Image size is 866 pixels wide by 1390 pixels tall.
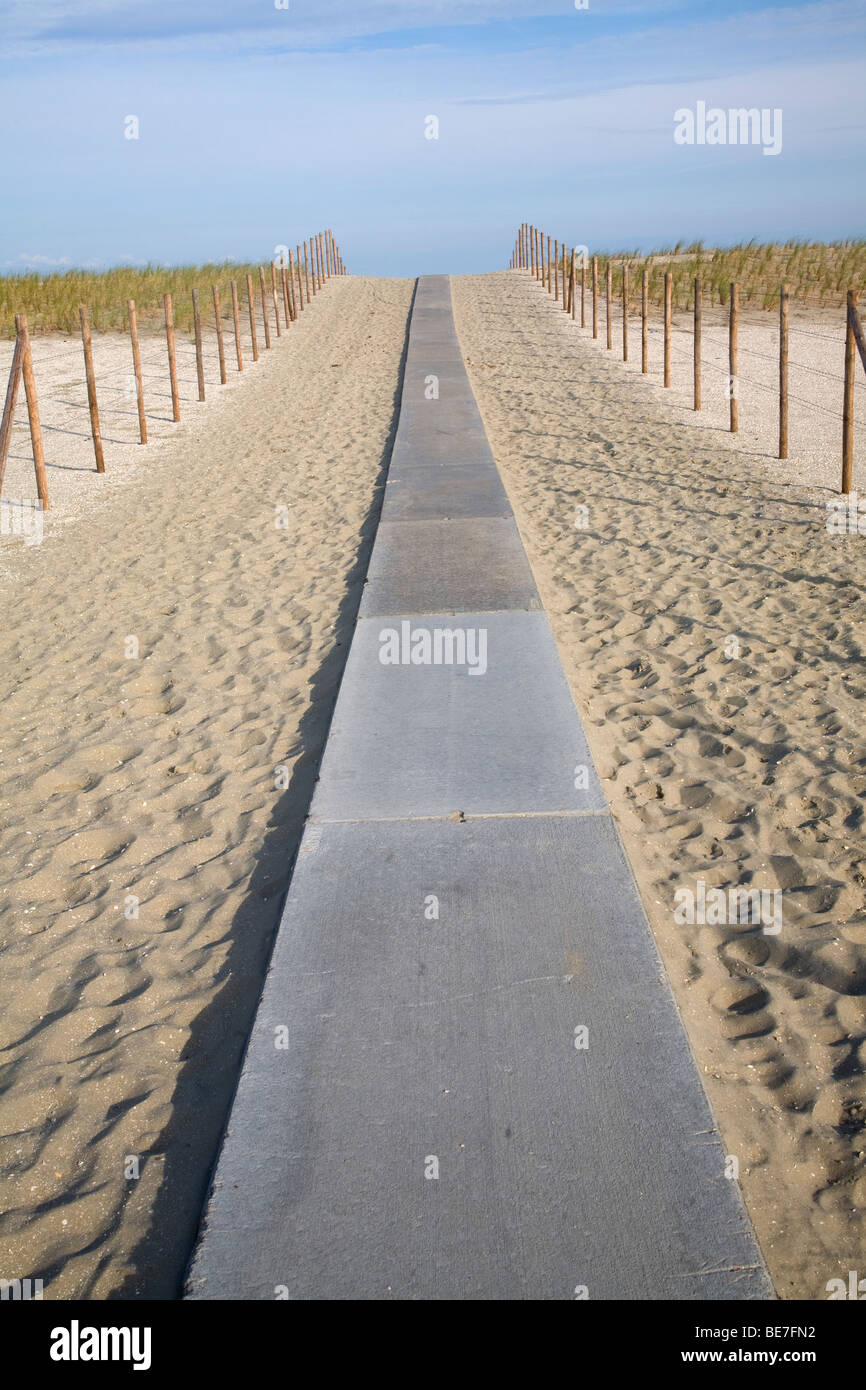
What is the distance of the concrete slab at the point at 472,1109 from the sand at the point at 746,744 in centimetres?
19

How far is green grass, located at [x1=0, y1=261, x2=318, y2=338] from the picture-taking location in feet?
70.3

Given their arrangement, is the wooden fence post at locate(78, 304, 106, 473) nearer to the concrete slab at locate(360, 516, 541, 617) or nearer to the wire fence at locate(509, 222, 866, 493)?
the concrete slab at locate(360, 516, 541, 617)

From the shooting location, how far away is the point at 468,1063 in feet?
8.21

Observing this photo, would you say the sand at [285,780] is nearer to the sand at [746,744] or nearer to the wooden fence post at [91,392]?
the sand at [746,744]

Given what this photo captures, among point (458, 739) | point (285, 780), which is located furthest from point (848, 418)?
point (285, 780)

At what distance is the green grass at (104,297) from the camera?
70.3 feet

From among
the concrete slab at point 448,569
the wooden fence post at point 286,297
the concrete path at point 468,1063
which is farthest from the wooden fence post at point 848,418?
the wooden fence post at point 286,297

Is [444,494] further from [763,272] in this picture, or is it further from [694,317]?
[763,272]

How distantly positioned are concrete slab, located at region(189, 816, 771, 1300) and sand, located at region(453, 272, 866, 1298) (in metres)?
0.19

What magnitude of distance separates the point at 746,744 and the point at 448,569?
8.50 feet

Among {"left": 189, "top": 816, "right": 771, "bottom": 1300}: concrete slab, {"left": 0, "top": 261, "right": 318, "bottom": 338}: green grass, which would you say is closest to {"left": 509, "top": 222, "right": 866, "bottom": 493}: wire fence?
{"left": 189, "top": 816, "right": 771, "bottom": 1300}: concrete slab

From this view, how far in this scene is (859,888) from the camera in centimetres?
329

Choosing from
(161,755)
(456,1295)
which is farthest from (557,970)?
(161,755)
